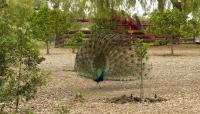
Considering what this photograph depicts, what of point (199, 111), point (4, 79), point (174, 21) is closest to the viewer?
point (4, 79)

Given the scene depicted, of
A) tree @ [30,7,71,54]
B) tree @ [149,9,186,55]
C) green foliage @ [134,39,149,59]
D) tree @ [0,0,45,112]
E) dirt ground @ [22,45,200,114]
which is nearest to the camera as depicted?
A: tree @ [0,0,45,112]

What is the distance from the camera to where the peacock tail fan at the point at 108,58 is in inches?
418

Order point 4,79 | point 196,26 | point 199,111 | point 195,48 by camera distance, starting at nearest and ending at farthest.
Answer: point 4,79
point 199,111
point 196,26
point 195,48

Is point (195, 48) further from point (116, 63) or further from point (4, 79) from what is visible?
point (4, 79)

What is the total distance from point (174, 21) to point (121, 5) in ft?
18.6

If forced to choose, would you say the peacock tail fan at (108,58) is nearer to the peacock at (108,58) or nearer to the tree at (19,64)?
the peacock at (108,58)

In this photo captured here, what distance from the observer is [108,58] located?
10.9 m

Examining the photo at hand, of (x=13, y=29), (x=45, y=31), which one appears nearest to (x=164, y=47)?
(x=45, y=31)

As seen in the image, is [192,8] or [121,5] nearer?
[121,5]

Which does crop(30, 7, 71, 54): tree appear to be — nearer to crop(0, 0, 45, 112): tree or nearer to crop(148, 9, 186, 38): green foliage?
crop(148, 9, 186, 38): green foliage

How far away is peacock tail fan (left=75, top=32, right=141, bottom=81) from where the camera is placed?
10625 millimetres

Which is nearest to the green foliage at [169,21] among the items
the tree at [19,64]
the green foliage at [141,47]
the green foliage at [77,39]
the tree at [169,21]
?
the tree at [169,21]

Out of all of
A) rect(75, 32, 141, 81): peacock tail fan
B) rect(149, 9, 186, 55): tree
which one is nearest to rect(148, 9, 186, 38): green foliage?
rect(149, 9, 186, 55): tree

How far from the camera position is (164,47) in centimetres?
2803
